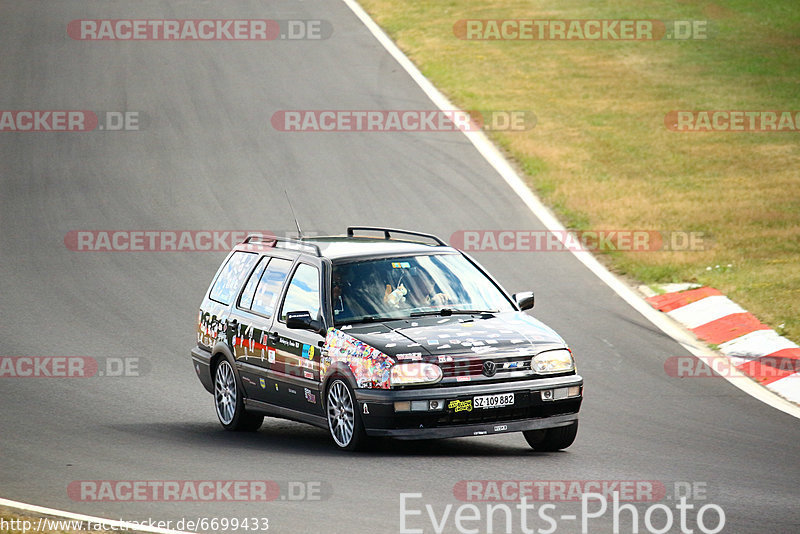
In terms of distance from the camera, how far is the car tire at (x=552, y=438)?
952cm

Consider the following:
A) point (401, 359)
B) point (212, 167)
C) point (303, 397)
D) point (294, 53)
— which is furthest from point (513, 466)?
point (294, 53)

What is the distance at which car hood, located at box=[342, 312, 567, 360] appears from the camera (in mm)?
9117

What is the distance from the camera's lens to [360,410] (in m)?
9.13

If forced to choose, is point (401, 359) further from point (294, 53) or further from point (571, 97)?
point (294, 53)

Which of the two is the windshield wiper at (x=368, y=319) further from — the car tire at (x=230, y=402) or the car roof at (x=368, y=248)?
the car tire at (x=230, y=402)

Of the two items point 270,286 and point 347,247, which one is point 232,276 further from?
point 347,247

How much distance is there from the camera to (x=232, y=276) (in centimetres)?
1144

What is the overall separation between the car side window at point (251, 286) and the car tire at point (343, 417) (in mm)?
1700

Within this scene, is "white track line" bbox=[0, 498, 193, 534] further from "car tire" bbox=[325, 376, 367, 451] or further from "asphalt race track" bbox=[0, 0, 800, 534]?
"car tire" bbox=[325, 376, 367, 451]

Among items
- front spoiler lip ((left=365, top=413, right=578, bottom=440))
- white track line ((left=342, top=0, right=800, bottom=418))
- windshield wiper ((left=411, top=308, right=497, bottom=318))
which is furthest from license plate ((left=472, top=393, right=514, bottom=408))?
white track line ((left=342, top=0, right=800, bottom=418))

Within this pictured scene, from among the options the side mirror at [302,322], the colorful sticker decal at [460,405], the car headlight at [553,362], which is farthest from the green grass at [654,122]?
the side mirror at [302,322]

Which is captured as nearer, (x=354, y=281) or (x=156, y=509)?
(x=156, y=509)

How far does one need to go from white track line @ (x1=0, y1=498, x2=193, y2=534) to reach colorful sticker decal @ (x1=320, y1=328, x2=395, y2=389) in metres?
2.42

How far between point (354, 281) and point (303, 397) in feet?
3.39
